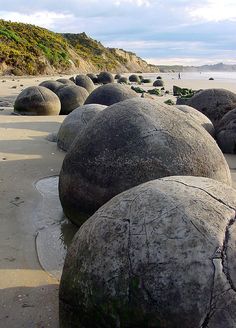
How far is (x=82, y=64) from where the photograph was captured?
58625 millimetres

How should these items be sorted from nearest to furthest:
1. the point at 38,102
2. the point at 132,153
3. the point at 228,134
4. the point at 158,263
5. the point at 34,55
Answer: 1. the point at 158,263
2. the point at 132,153
3. the point at 228,134
4. the point at 38,102
5. the point at 34,55

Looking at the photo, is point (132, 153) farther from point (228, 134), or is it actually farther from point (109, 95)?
point (109, 95)

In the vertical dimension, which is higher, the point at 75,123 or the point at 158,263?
the point at 158,263

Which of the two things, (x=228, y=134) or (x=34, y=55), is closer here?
(x=228, y=134)

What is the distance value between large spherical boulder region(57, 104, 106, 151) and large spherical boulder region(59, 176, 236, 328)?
5936mm

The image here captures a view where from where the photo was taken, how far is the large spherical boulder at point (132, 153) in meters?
4.48

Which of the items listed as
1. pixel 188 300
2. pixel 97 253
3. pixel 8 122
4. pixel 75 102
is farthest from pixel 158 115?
pixel 75 102

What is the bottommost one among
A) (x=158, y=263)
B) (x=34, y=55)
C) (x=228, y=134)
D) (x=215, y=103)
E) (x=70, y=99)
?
(x=34, y=55)

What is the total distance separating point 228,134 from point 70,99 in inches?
268

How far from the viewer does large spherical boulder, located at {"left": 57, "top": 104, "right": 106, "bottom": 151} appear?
8.83 metres

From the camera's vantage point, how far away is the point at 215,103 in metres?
11.7

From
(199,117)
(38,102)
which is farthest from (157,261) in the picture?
(38,102)

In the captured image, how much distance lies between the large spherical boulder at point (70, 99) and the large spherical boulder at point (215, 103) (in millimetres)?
4697

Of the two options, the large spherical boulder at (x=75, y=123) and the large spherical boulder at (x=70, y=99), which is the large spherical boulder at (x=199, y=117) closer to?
the large spherical boulder at (x=75, y=123)
